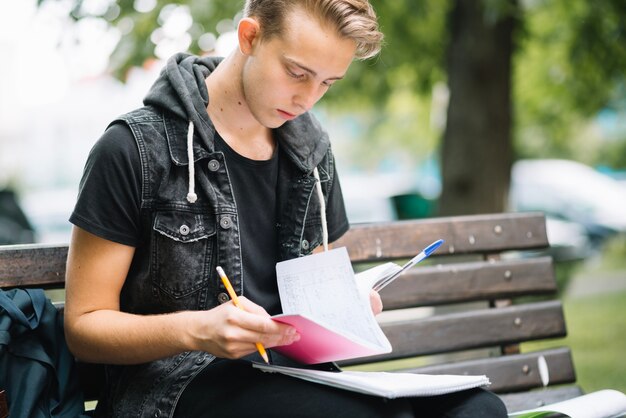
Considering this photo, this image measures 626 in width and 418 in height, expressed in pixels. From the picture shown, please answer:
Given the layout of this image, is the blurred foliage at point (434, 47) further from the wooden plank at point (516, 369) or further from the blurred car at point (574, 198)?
the wooden plank at point (516, 369)

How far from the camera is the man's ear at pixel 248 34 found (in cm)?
223

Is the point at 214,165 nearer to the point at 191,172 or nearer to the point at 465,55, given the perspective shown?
the point at 191,172

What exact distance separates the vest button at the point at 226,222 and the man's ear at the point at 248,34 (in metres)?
0.46

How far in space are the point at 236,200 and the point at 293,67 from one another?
1.33 feet

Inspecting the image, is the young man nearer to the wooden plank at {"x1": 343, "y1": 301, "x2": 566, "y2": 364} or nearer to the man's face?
the man's face

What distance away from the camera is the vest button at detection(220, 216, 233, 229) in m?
2.23

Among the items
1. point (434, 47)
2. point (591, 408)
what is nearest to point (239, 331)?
point (591, 408)

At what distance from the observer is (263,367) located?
2.11 metres

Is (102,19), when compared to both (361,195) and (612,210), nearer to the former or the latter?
(361,195)

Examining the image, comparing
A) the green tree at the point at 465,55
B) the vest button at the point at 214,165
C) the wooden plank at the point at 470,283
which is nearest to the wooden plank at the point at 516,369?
the wooden plank at the point at 470,283

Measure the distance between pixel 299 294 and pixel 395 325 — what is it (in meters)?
0.90

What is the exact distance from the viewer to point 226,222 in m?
2.24

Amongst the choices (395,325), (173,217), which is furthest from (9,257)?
(395,325)

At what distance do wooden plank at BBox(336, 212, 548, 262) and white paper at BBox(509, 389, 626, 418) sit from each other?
0.85 m
